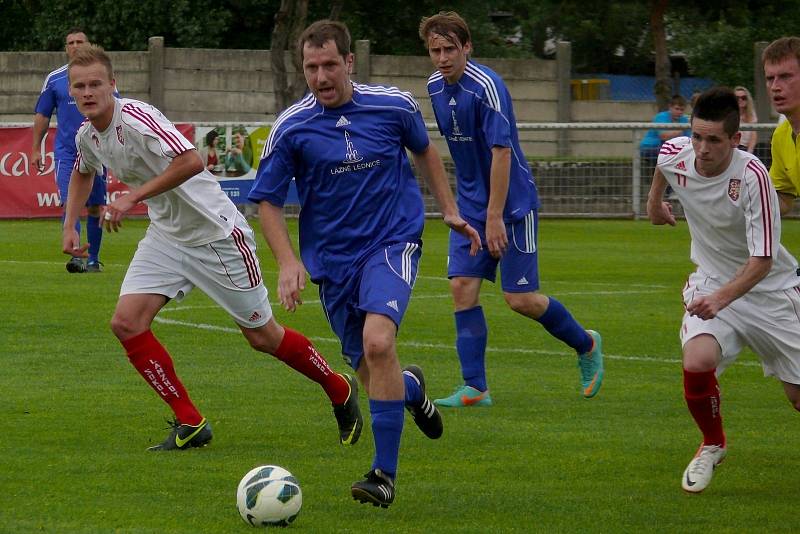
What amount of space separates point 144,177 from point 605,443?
265 centimetres

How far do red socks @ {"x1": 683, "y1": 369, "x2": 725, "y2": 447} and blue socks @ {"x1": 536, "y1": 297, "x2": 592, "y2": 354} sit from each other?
2300 mm

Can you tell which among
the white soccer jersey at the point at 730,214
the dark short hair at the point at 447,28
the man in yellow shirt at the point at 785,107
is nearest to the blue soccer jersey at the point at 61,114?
the dark short hair at the point at 447,28

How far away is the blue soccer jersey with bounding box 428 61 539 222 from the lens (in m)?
8.07

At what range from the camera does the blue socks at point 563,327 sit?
8.59m

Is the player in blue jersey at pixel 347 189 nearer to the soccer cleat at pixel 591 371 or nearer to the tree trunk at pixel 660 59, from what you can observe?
the soccer cleat at pixel 591 371

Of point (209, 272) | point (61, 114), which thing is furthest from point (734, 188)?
point (61, 114)

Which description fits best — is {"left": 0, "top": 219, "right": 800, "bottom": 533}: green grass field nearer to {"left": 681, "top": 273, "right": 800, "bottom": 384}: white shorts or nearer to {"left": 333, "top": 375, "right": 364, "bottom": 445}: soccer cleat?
{"left": 333, "top": 375, "right": 364, "bottom": 445}: soccer cleat

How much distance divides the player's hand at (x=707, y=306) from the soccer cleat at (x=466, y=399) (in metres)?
2.59

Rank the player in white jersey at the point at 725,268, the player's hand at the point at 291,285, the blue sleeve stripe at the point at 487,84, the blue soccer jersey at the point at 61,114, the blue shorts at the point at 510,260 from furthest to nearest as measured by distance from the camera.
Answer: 1. the blue soccer jersey at the point at 61,114
2. the blue shorts at the point at 510,260
3. the blue sleeve stripe at the point at 487,84
4. the player in white jersey at the point at 725,268
5. the player's hand at the point at 291,285

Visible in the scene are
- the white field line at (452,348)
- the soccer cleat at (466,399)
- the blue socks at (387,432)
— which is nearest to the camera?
the blue socks at (387,432)

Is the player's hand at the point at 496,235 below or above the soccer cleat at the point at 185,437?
above

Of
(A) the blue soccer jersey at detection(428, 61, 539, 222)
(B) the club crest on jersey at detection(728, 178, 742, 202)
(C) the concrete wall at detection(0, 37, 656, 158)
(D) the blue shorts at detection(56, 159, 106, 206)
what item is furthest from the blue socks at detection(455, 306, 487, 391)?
(C) the concrete wall at detection(0, 37, 656, 158)

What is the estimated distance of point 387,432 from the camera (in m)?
5.82

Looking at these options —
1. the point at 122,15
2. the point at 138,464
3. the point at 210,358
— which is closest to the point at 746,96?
the point at 210,358
